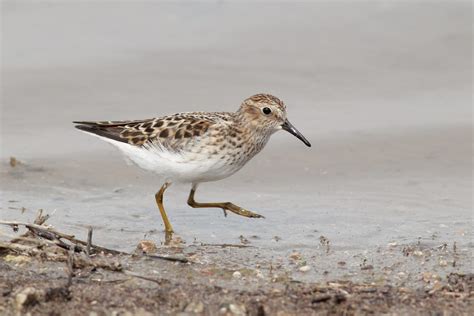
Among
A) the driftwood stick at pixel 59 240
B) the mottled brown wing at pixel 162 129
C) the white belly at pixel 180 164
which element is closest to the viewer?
the driftwood stick at pixel 59 240

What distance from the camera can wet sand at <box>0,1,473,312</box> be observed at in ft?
27.2

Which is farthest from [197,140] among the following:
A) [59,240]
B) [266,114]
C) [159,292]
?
[159,292]

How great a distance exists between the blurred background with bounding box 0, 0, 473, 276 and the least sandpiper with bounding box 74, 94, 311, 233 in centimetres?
52

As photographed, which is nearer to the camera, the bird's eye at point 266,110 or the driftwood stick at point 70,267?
the driftwood stick at point 70,267

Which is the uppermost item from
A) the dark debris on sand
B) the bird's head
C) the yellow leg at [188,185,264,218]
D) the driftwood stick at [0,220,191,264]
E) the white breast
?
the bird's head

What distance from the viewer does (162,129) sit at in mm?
8695

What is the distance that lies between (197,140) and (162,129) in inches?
16.1

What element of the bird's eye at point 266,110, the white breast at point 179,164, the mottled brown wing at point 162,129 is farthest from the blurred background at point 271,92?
the bird's eye at point 266,110

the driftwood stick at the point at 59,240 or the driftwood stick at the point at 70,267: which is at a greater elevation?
the driftwood stick at the point at 59,240

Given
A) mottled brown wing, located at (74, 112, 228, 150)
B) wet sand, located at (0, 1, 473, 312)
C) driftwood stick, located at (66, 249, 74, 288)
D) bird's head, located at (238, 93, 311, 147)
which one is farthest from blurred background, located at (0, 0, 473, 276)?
driftwood stick, located at (66, 249, 74, 288)

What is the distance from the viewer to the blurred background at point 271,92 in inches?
351

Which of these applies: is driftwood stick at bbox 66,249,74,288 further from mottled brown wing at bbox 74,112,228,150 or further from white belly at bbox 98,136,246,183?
mottled brown wing at bbox 74,112,228,150

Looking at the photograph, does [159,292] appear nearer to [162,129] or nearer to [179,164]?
[179,164]

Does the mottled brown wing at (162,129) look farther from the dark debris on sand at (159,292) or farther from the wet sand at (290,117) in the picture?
the dark debris on sand at (159,292)
